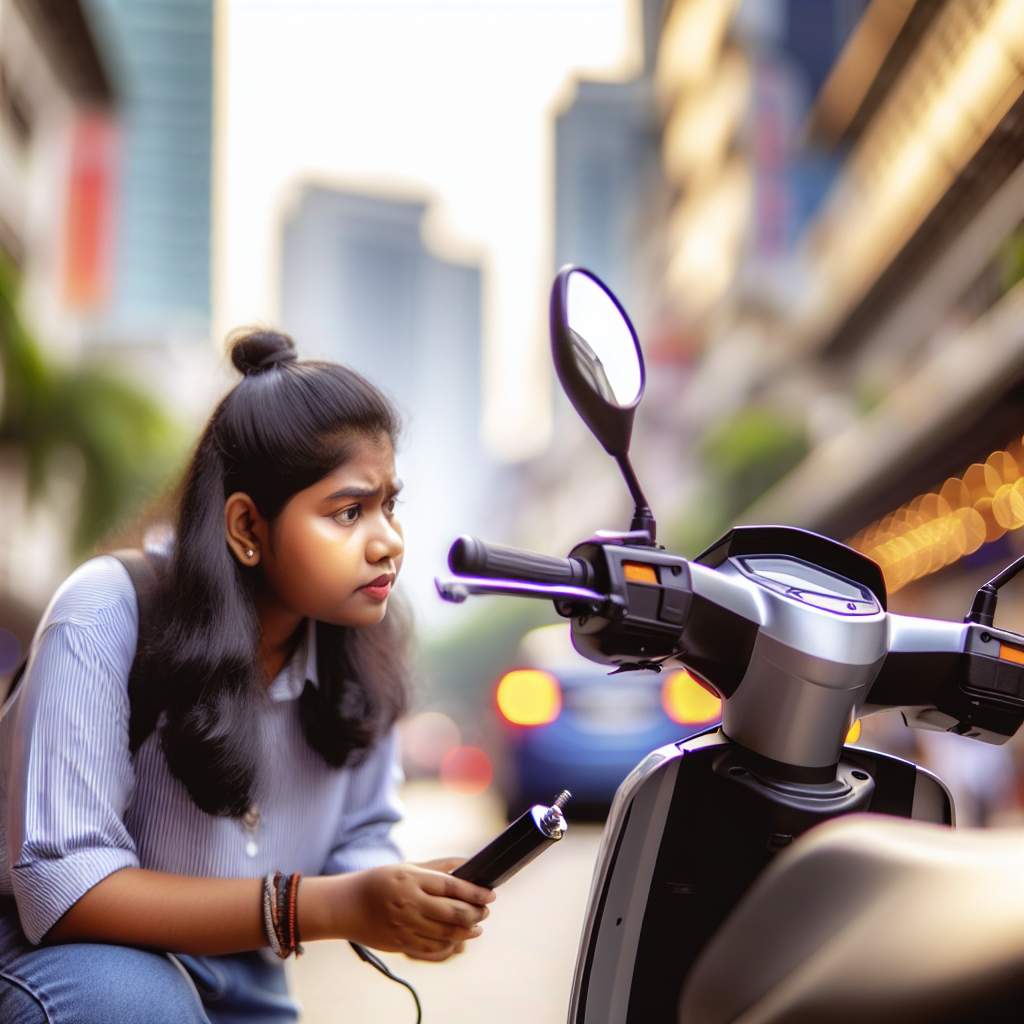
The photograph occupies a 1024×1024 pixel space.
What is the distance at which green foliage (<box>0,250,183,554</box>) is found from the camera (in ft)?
66.3

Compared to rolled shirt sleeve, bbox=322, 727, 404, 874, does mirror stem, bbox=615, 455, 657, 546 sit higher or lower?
higher

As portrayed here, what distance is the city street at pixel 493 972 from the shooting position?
7.66 feet

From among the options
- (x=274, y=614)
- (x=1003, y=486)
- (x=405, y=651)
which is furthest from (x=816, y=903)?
(x=1003, y=486)

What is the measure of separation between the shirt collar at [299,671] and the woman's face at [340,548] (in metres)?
0.17

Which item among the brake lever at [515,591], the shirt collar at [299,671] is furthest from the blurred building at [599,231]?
the brake lever at [515,591]

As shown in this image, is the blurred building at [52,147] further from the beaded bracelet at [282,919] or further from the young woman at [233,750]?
the beaded bracelet at [282,919]

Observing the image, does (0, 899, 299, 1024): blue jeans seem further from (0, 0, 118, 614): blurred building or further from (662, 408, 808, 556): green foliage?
(662, 408, 808, 556): green foliage

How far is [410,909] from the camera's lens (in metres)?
1.15

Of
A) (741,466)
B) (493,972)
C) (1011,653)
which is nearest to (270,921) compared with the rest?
(1011,653)

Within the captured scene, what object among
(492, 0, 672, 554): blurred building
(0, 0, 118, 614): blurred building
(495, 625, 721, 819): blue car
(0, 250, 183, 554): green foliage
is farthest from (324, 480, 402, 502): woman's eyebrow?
(492, 0, 672, 554): blurred building

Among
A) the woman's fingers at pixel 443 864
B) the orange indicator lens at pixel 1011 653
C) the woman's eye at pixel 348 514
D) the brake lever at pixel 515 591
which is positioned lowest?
the woman's fingers at pixel 443 864

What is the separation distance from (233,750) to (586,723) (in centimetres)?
558

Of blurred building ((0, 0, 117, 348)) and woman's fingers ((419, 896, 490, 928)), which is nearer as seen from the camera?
woman's fingers ((419, 896, 490, 928))

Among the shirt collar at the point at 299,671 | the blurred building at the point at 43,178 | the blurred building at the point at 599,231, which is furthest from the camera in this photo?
the blurred building at the point at 599,231
